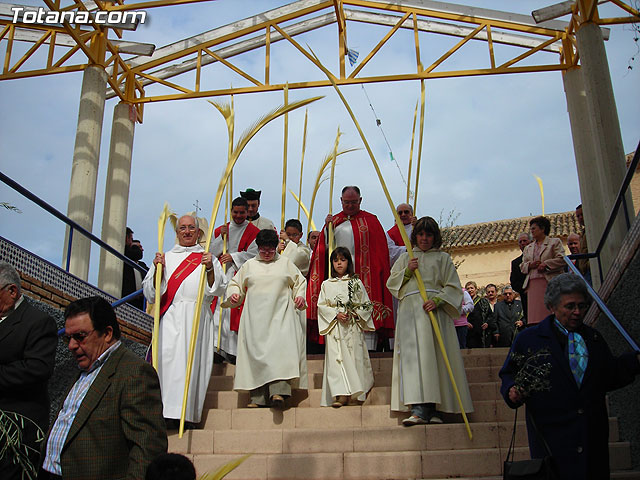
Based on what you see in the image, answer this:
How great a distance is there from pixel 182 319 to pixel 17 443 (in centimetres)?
354

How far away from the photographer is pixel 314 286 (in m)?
8.98

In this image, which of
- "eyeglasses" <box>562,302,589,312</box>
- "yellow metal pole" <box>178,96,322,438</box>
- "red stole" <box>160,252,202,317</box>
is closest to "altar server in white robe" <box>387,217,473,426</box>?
"yellow metal pole" <box>178,96,322,438</box>

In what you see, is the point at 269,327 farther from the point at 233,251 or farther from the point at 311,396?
the point at 233,251

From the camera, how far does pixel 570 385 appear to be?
14.0 feet

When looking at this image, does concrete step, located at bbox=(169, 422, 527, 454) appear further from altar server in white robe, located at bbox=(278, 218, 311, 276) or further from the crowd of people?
altar server in white robe, located at bbox=(278, 218, 311, 276)

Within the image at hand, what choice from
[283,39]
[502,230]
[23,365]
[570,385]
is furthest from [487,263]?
[23,365]

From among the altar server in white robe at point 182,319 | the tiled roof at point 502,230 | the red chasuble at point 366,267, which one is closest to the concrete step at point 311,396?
the altar server in white robe at point 182,319


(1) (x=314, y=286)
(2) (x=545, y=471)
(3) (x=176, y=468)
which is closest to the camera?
(3) (x=176, y=468)

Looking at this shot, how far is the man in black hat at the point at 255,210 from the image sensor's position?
33.1ft

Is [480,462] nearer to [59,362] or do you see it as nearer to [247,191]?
[59,362]

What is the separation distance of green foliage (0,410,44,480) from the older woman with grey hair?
8.72 ft

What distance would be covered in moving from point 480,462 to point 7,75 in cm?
975

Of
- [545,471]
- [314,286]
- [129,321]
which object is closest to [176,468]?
[545,471]

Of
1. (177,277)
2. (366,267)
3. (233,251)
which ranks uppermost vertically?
(233,251)
